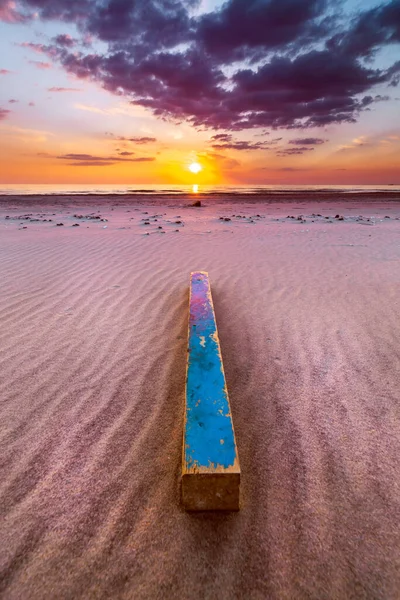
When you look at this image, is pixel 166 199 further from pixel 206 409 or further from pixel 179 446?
pixel 206 409

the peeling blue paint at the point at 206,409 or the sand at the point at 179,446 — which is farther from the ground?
the peeling blue paint at the point at 206,409

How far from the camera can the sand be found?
1191mm

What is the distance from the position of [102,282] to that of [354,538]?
4019mm

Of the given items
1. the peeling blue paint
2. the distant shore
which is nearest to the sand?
the peeling blue paint

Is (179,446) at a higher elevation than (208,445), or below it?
below

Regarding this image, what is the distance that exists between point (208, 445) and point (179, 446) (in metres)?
0.47

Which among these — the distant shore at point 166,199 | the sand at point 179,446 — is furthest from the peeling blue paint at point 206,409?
the distant shore at point 166,199

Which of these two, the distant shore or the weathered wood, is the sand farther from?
the distant shore

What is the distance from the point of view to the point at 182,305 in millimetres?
3783

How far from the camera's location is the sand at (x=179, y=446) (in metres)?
1.19

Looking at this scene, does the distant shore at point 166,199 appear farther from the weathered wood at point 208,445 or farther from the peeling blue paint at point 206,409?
the weathered wood at point 208,445

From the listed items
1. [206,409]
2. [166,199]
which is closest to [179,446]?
[206,409]

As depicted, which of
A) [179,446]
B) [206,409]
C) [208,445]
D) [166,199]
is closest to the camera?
[208,445]

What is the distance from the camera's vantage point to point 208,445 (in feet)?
4.46
